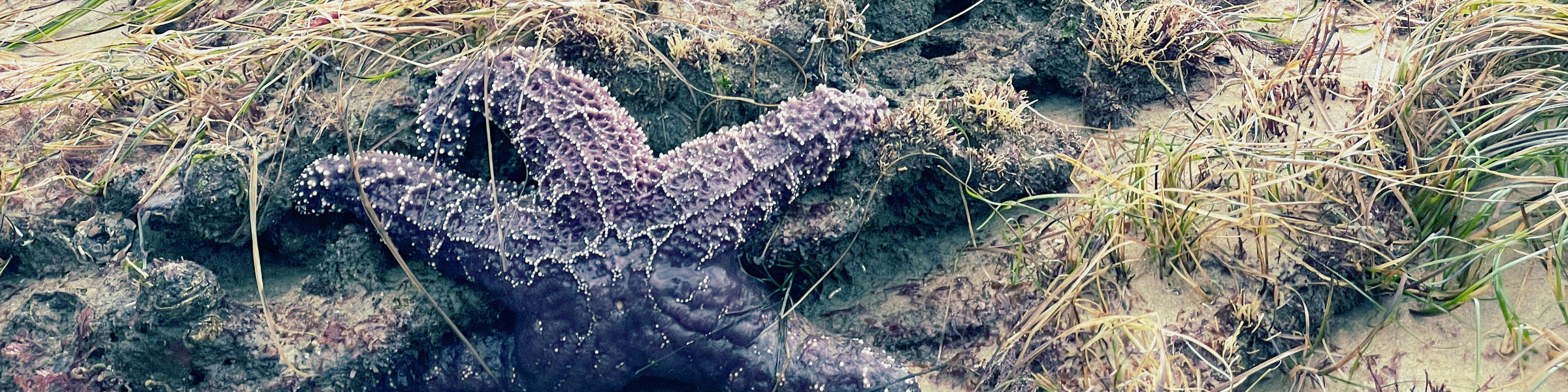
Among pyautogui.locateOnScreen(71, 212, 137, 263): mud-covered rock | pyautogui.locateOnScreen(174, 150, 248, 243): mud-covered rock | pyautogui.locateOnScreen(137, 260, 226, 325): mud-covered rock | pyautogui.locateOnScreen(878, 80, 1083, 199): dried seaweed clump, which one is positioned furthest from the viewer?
pyautogui.locateOnScreen(71, 212, 137, 263): mud-covered rock

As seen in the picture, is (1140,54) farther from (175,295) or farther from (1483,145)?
(175,295)

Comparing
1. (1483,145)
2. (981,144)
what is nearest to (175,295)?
(981,144)

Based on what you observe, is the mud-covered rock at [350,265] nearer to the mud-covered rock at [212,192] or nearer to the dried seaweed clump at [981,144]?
the mud-covered rock at [212,192]

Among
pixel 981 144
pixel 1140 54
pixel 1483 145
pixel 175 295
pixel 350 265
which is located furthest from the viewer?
pixel 1140 54

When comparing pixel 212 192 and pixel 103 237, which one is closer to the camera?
pixel 212 192

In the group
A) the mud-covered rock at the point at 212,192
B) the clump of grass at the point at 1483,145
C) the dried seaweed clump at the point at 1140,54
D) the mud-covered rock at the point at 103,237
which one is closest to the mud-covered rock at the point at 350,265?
the mud-covered rock at the point at 212,192

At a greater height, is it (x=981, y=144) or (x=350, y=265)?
(x=981, y=144)

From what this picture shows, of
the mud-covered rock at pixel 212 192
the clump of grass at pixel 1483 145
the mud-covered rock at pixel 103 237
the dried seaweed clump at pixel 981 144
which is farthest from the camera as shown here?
the mud-covered rock at pixel 103 237

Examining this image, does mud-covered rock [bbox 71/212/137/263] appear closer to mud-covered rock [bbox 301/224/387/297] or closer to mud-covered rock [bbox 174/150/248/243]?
mud-covered rock [bbox 174/150/248/243]

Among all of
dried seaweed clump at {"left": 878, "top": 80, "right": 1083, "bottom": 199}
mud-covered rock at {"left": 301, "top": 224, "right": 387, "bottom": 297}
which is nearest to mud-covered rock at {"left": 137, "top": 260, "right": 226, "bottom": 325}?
mud-covered rock at {"left": 301, "top": 224, "right": 387, "bottom": 297}

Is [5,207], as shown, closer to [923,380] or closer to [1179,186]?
[923,380]

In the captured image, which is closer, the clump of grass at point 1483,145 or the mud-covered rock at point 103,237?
the clump of grass at point 1483,145
